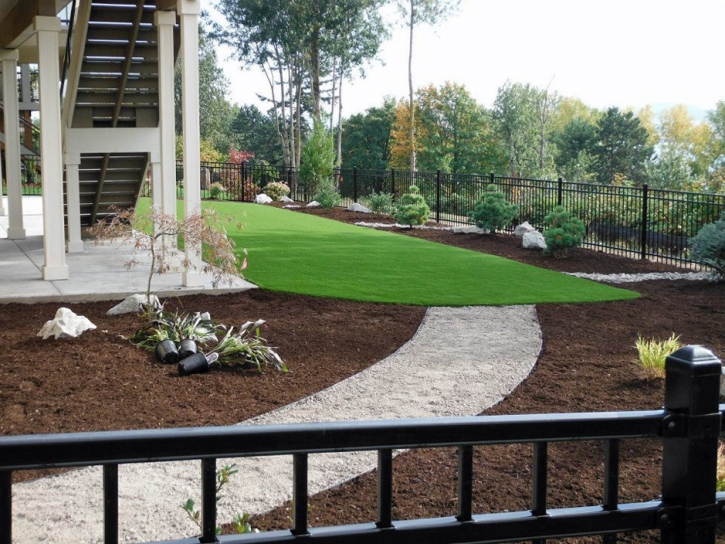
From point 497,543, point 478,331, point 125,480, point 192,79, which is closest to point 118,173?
point 192,79

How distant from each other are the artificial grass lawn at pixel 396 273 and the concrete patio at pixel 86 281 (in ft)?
3.93

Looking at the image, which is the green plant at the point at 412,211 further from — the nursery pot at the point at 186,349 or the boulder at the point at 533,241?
the nursery pot at the point at 186,349

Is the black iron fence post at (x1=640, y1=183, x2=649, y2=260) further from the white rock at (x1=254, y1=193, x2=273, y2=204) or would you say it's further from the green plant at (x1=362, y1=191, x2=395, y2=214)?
the white rock at (x1=254, y1=193, x2=273, y2=204)

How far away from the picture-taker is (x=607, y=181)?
194ft

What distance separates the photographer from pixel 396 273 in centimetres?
1257

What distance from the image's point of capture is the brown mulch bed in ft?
16.2

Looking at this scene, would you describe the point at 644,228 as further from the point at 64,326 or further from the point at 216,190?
the point at 216,190

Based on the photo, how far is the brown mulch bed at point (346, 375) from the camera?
4949 mm

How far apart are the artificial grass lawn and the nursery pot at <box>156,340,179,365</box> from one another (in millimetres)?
3429

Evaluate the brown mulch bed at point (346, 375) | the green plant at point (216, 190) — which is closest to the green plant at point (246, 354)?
the brown mulch bed at point (346, 375)

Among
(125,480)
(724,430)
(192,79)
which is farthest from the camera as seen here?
(192,79)

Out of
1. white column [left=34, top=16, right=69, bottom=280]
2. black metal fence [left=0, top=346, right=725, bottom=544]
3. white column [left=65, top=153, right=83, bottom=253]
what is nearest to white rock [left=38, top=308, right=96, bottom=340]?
white column [left=34, top=16, right=69, bottom=280]

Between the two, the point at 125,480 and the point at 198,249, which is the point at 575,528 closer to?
the point at 125,480

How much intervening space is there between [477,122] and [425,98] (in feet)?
11.6
